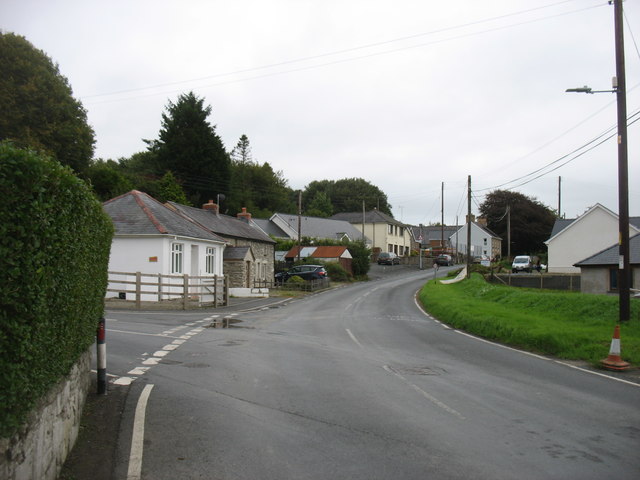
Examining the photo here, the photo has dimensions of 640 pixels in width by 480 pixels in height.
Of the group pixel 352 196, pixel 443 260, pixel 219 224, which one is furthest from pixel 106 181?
pixel 352 196

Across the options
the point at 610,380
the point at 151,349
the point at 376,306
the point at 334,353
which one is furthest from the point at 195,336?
the point at 376,306

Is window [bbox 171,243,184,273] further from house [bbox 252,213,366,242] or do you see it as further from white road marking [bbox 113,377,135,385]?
house [bbox 252,213,366,242]

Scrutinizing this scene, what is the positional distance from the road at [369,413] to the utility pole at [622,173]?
3.68 meters

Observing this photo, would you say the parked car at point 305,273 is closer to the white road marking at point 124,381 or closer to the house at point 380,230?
the white road marking at point 124,381

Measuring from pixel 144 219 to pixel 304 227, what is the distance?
43.4 m

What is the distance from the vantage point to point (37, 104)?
38438mm

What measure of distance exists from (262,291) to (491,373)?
2635 centimetres

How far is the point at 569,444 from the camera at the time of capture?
6051mm

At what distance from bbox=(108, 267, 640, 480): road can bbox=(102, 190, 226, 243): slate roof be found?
14881mm

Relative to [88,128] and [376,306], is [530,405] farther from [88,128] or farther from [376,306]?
[88,128]

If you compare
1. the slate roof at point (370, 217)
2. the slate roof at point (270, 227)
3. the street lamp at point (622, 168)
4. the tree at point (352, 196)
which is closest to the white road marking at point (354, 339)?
the street lamp at point (622, 168)

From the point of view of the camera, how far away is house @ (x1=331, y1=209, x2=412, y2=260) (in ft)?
273


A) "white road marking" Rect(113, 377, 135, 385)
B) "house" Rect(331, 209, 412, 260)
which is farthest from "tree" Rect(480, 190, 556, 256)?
"white road marking" Rect(113, 377, 135, 385)

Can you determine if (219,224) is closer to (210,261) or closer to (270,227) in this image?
(210,261)
